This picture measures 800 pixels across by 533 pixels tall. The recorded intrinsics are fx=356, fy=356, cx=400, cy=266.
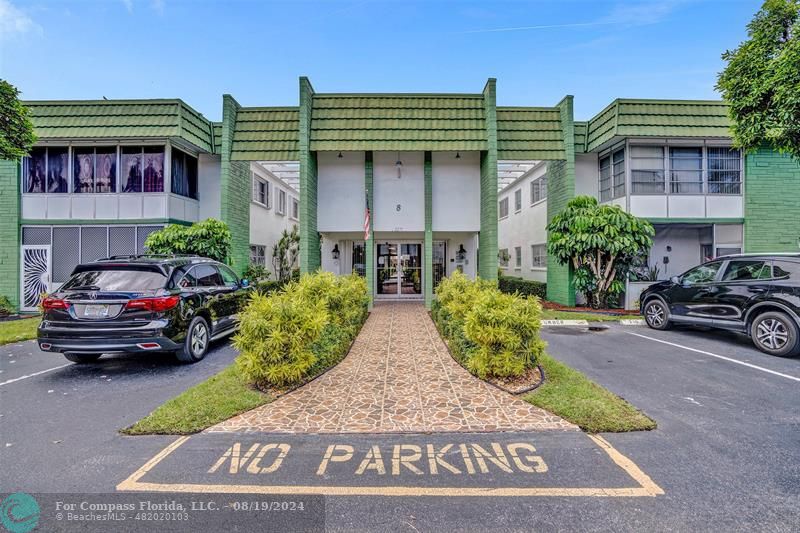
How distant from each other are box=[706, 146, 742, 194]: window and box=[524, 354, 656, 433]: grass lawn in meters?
12.1

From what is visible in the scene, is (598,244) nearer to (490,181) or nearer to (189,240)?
(490,181)

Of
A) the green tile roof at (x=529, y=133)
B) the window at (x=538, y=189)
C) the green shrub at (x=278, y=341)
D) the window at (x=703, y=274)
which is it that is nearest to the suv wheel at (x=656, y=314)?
the window at (x=703, y=274)

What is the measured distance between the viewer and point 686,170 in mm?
12664

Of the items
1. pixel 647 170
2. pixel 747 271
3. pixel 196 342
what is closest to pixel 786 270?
pixel 747 271

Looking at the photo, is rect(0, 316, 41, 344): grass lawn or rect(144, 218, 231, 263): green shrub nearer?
rect(0, 316, 41, 344): grass lawn

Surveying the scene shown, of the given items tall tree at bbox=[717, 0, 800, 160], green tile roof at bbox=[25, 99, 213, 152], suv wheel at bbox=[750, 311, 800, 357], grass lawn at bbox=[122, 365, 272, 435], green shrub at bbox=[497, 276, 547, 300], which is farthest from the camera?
green shrub at bbox=[497, 276, 547, 300]

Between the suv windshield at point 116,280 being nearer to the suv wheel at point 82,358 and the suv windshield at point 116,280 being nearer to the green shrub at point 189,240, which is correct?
the suv wheel at point 82,358

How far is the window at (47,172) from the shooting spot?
39.7 ft

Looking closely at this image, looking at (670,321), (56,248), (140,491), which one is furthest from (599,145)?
(56,248)

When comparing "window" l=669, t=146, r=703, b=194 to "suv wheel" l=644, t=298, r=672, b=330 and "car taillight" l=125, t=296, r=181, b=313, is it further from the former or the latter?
"car taillight" l=125, t=296, r=181, b=313

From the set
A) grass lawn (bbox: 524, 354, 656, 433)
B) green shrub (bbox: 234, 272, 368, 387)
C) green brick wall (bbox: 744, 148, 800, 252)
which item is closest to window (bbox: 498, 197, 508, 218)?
green brick wall (bbox: 744, 148, 800, 252)

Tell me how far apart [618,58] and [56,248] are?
21444mm

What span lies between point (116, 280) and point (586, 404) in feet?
23.2

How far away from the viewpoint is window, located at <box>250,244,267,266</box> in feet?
48.2
